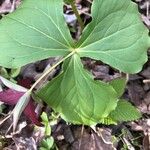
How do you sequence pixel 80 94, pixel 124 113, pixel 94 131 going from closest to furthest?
pixel 80 94, pixel 124 113, pixel 94 131

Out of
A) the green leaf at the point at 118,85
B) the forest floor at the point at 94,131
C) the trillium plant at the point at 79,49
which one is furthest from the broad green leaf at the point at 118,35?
the forest floor at the point at 94,131

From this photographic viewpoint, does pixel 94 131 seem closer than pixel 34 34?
No

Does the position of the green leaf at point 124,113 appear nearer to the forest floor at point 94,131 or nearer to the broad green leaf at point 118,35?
the forest floor at point 94,131

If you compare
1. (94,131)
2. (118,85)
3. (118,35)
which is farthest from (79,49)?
(94,131)

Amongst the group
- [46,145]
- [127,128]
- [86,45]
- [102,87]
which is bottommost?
[127,128]

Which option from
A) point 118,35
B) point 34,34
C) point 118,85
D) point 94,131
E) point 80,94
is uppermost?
point 34,34

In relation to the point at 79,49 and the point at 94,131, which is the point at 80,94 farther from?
the point at 94,131

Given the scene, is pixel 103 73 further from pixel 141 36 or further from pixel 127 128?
pixel 141 36

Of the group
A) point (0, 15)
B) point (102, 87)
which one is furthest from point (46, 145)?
point (0, 15)
